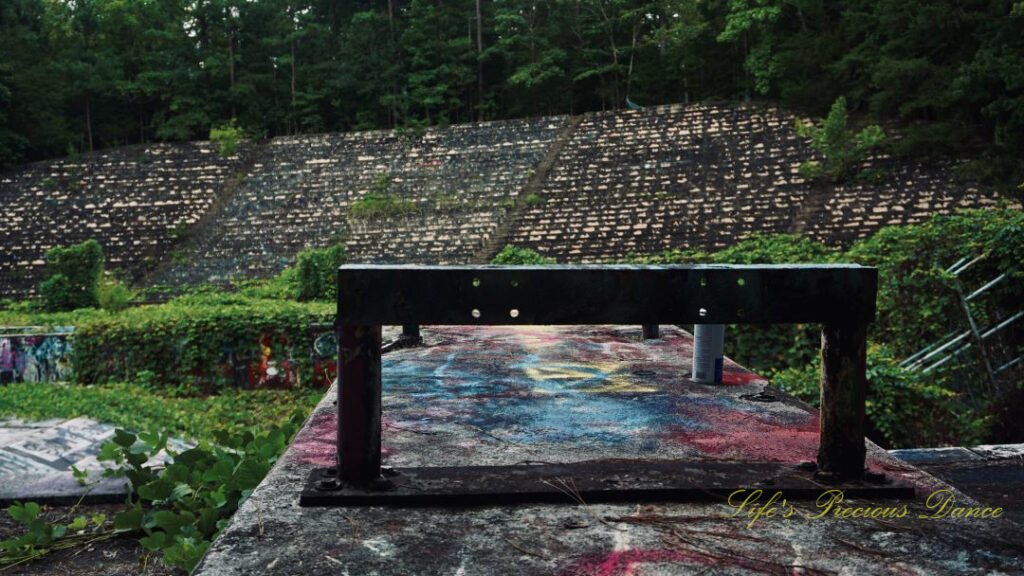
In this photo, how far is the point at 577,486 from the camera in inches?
61.2

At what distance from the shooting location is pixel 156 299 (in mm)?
15656

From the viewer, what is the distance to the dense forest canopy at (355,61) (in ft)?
85.9

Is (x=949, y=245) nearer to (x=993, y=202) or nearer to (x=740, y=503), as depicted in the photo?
(x=740, y=503)

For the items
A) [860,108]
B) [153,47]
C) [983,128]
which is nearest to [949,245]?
[983,128]

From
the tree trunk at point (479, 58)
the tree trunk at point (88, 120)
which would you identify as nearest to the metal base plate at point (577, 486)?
the tree trunk at point (479, 58)

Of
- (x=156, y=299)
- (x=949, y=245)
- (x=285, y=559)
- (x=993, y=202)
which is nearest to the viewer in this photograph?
(x=285, y=559)

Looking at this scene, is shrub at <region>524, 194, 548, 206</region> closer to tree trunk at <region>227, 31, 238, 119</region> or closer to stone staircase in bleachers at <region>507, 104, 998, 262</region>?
stone staircase in bleachers at <region>507, 104, 998, 262</region>

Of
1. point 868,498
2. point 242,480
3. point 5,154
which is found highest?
point 5,154

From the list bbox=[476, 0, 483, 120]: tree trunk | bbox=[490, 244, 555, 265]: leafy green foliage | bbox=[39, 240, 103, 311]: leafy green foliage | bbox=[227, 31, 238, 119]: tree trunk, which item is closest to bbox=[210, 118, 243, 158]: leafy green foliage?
bbox=[227, 31, 238, 119]: tree trunk

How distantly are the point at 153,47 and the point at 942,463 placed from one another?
35660 mm

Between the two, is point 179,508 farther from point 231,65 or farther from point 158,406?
point 231,65

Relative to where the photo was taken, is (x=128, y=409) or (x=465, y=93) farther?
(x=465, y=93)

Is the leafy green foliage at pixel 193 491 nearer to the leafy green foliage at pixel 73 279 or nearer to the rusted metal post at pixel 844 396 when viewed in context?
the rusted metal post at pixel 844 396

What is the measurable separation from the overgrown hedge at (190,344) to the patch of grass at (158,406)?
0.30 m
